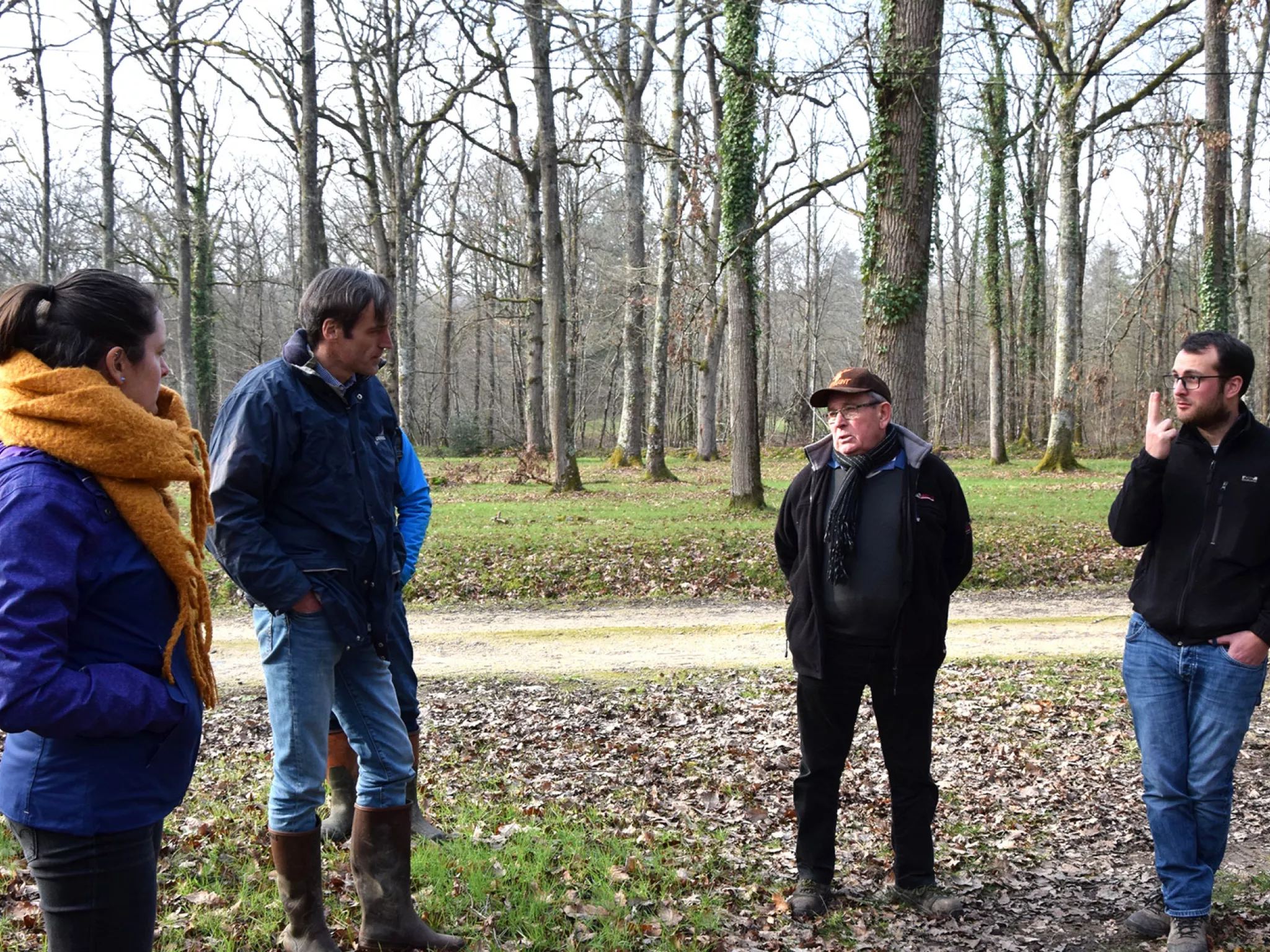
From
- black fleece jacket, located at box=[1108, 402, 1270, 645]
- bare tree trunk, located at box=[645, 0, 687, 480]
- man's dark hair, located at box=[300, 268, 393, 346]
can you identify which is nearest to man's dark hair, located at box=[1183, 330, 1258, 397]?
black fleece jacket, located at box=[1108, 402, 1270, 645]

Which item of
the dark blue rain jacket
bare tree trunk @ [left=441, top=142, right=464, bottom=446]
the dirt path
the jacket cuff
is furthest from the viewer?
bare tree trunk @ [left=441, top=142, right=464, bottom=446]

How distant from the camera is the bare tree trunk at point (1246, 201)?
76.5 feet

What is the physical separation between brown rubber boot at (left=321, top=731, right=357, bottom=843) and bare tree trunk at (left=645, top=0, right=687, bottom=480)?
18.8 meters

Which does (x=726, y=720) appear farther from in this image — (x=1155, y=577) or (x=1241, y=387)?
(x=1241, y=387)

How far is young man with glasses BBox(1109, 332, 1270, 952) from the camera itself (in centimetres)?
400

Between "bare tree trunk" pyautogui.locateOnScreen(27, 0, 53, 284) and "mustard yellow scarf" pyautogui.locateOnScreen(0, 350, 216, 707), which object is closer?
"mustard yellow scarf" pyautogui.locateOnScreen(0, 350, 216, 707)

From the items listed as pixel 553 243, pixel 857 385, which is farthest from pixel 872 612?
pixel 553 243

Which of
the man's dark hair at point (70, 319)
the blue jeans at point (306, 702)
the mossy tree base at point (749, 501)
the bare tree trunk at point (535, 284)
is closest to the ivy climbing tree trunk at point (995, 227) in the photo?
the bare tree trunk at point (535, 284)

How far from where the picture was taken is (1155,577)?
13.9 ft

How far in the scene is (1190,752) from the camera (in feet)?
13.7

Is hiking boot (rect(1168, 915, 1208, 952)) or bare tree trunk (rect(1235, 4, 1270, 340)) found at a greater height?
bare tree trunk (rect(1235, 4, 1270, 340))

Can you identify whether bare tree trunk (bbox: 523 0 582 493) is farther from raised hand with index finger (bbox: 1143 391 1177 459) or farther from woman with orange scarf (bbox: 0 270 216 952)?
woman with orange scarf (bbox: 0 270 216 952)

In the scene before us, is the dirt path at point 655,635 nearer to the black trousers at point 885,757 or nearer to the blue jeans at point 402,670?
the blue jeans at point 402,670

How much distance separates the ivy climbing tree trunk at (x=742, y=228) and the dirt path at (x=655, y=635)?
541 centimetres
